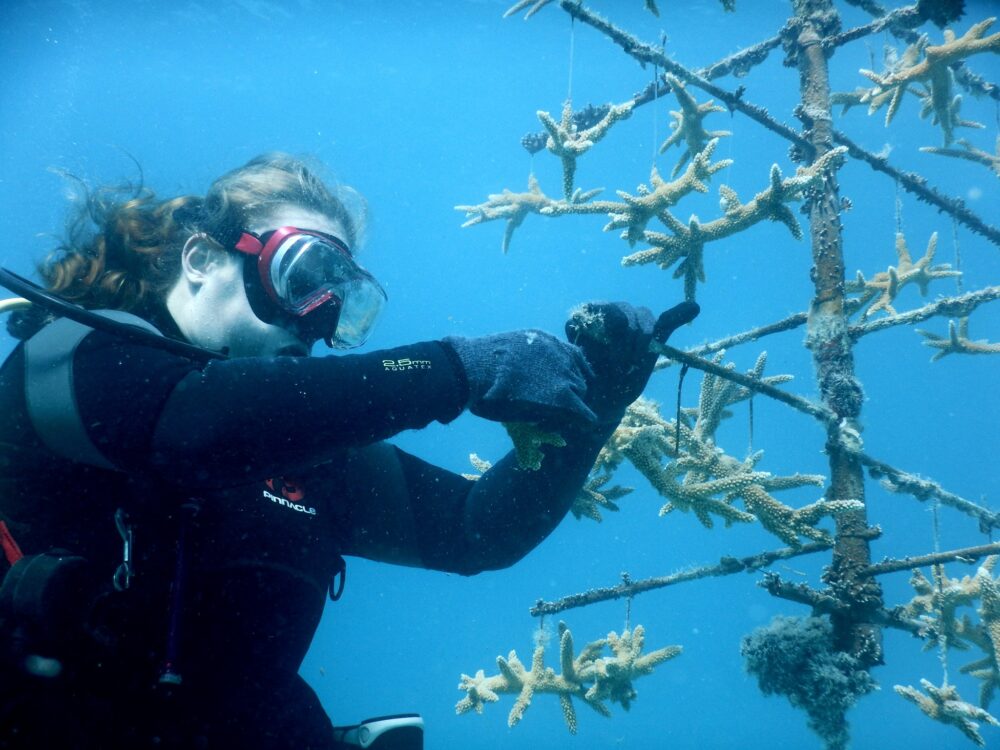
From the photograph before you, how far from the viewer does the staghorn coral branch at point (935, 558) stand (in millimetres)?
3303

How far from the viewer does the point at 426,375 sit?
5.71 ft

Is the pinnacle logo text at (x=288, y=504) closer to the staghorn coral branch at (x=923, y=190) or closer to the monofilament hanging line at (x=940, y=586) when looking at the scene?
the monofilament hanging line at (x=940, y=586)

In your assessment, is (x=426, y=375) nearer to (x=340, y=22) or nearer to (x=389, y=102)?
(x=340, y=22)

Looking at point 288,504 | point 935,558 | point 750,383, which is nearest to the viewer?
point 288,504

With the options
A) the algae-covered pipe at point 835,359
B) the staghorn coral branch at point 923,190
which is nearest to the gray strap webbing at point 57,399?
the algae-covered pipe at point 835,359

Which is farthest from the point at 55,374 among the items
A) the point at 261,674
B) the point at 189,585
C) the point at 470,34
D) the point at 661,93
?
the point at 470,34

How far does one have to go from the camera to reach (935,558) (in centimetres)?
346

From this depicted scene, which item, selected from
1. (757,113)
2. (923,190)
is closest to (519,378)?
(757,113)

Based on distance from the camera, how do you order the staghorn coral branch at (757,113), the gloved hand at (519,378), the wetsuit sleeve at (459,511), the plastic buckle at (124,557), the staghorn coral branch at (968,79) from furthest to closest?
the staghorn coral branch at (968,79) → the staghorn coral branch at (757,113) → the wetsuit sleeve at (459,511) → the gloved hand at (519,378) → the plastic buckle at (124,557)

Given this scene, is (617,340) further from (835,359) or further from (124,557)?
(835,359)

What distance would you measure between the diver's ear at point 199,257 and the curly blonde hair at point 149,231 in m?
0.04

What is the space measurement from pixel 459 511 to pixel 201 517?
1.28 meters

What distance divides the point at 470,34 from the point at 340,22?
9828mm

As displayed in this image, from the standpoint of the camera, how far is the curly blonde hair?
2.29 metres
